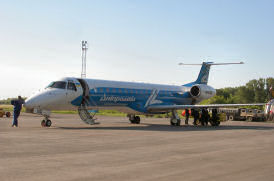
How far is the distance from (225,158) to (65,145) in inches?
206

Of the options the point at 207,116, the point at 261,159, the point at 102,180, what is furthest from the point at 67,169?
the point at 207,116

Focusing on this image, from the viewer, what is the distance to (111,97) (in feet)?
77.1

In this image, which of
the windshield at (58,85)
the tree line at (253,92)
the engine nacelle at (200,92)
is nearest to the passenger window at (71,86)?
the windshield at (58,85)

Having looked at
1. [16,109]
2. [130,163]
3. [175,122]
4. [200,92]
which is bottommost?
[130,163]

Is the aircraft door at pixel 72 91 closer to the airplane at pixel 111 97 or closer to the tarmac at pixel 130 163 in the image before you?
the airplane at pixel 111 97

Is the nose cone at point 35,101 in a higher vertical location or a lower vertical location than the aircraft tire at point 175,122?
higher

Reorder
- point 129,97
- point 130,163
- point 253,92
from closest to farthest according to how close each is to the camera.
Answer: point 130,163 < point 129,97 < point 253,92

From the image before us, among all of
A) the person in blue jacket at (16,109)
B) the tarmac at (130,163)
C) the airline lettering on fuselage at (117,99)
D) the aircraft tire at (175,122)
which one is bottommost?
the tarmac at (130,163)

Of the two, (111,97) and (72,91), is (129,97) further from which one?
(72,91)

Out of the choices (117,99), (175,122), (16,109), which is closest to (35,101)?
(16,109)

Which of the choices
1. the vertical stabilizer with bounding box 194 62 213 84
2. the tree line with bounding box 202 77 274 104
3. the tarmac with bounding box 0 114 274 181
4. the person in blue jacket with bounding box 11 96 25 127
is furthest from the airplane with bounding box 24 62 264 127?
the tree line with bounding box 202 77 274 104

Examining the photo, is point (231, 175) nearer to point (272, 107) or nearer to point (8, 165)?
point (8, 165)

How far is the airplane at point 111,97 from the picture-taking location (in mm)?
20531

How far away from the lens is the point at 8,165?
755 centimetres
